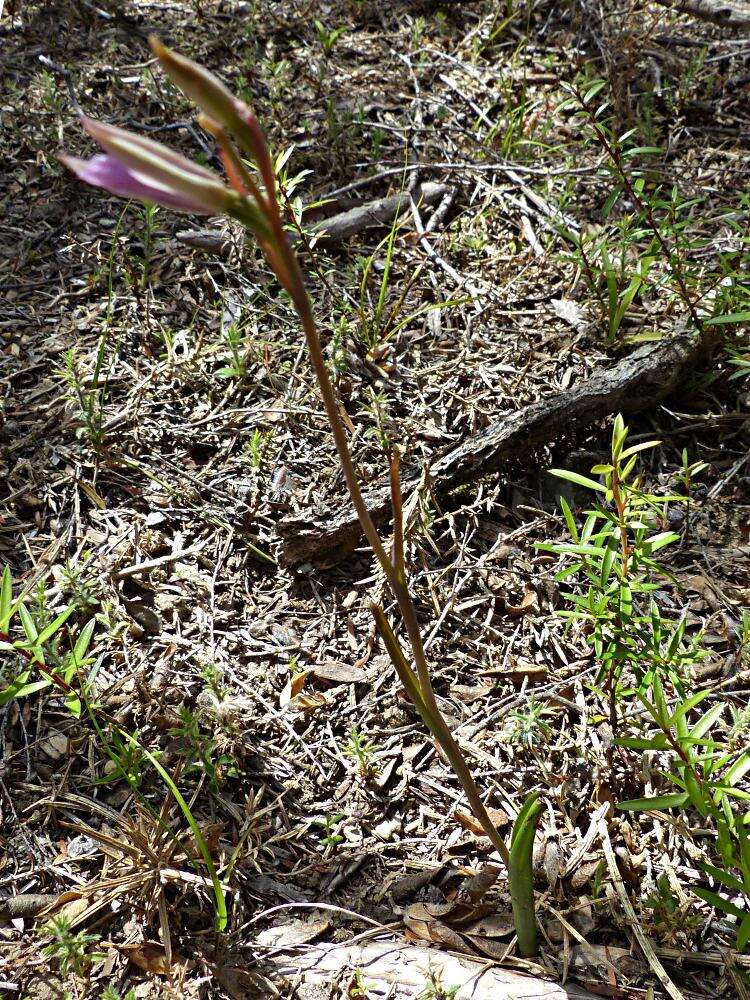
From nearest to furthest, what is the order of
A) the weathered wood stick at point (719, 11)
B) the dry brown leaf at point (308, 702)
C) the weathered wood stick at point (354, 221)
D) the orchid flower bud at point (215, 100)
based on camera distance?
the orchid flower bud at point (215, 100), the dry brown leaf at point (308, 702), the weathered wood stick at point (354, 221), the weathered wood stick at point (719, 11)

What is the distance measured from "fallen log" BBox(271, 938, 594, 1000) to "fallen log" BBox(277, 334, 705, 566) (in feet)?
3.45

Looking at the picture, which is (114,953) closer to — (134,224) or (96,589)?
(96,589)

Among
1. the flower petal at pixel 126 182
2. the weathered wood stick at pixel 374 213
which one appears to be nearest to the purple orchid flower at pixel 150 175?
the flower petal at pixel 126 182

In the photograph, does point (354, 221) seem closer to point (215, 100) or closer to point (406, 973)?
point (215, 100)

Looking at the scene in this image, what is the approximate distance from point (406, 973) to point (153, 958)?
543 millimetres

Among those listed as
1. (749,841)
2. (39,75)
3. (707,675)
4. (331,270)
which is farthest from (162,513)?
(39,75)

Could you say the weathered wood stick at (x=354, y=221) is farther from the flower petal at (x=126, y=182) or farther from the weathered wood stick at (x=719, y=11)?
the flower petal at (x=126, y=182)

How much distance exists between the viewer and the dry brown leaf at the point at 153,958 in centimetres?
178

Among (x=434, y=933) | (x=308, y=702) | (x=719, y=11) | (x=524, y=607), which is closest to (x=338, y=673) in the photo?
(x=308, y=702)

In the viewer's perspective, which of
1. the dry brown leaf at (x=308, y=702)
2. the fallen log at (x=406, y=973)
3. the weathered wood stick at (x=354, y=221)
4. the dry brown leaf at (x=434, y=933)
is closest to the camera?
the fallen log at (x=406, y=973)

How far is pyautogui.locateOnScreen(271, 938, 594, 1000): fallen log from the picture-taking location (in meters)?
1.71

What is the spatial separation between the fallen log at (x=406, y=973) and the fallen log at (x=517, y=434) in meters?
1.05

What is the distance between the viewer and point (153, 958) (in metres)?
1.80

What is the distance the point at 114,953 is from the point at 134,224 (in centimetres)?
264
